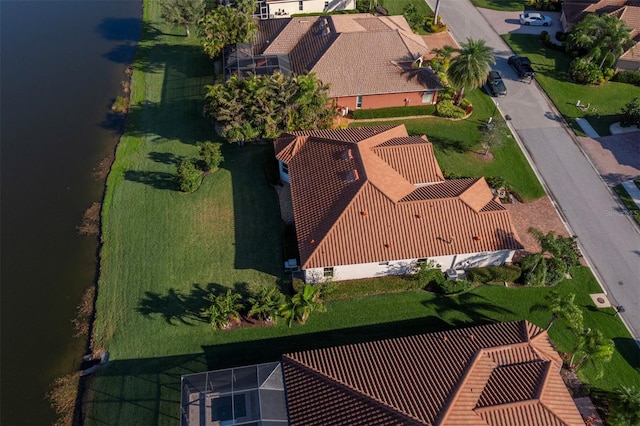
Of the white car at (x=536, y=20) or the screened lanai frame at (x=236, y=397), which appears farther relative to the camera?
the white car at (x=536, y=20)

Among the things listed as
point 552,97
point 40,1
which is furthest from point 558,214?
point 40,1

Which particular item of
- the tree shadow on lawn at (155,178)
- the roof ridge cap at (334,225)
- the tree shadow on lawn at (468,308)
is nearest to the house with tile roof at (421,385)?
the tree shadow on lawn at (468,308)

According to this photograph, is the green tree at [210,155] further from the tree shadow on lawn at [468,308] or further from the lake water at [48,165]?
the tree shadow on lawn at [468,308]

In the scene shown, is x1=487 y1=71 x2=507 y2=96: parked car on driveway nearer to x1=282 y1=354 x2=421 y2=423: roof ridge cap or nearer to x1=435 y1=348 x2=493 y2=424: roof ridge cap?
x1=435 y1=348 x2=493 y2=424: roof ridge cap

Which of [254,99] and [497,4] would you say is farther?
[497,4]

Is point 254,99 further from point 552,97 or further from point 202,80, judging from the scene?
point 552,97

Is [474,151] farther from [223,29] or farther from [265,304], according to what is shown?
[223,29]
